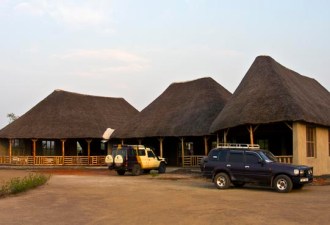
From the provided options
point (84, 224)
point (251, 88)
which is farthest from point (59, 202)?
point (251, 88)

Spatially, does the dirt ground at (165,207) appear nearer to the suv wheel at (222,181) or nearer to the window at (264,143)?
the suv wheel at (222,181)

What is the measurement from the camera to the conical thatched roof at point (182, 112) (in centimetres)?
3562

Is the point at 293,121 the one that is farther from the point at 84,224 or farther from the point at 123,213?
the point at 84,224

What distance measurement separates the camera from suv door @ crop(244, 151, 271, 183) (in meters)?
18.2

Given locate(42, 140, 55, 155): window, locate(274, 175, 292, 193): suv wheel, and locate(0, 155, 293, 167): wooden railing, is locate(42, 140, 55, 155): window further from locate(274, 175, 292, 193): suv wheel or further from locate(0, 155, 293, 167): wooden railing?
locate(274, 175, 292, 193): suv wheel

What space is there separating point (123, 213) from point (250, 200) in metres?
4.62

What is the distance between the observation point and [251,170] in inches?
730

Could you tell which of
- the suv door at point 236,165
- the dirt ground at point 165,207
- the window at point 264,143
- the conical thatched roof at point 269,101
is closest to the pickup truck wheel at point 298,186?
the dirt ground at point 165,207

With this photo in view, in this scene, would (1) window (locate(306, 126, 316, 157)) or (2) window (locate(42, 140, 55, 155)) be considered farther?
(2) window (locate(42, 140, 55, 155))

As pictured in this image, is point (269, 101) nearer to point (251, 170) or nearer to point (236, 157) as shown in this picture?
point (236, 157)

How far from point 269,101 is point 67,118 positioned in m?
24.5

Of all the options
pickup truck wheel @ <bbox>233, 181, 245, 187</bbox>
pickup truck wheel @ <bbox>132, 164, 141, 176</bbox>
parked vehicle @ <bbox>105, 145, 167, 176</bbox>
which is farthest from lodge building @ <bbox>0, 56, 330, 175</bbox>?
pickup truck wheel @ <bbox>132, 164, 141, 176</bbox>

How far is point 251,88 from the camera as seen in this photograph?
27.3 m

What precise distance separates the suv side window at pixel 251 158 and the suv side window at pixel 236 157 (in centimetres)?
22
